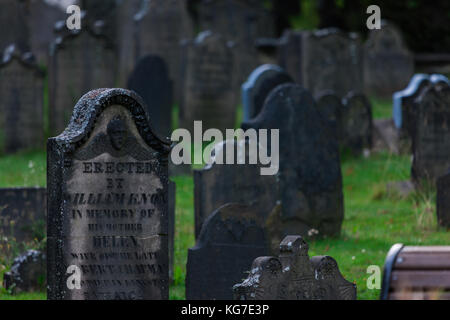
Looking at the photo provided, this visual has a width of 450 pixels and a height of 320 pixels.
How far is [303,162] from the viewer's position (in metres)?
12.3

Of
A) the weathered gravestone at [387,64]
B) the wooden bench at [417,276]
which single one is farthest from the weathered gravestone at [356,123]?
the wooden bench at [417,276]

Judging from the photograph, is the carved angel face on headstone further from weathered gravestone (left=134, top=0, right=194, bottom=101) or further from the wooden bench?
weathered gravestone (left=134, top=0, right=194, bottom=101)

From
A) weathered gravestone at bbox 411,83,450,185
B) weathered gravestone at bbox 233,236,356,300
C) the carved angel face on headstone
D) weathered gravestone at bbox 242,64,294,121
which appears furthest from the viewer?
weathered gravestone at bbox 242,64,294,121

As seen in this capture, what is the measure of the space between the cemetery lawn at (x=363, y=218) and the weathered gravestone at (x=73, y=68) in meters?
1.35

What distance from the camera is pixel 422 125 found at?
1447cm

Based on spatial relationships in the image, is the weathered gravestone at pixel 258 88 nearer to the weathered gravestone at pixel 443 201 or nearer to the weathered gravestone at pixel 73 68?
the weathered gravestone at pixel 443 201

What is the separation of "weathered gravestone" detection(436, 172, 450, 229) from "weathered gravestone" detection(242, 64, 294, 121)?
3880 millimetres

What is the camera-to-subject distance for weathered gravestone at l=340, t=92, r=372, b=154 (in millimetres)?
17703

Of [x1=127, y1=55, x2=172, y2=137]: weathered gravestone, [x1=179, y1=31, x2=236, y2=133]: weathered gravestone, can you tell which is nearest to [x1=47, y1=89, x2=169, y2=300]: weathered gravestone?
[x1=127, y1=55, x2=172, y2=137]: weathered gravestone

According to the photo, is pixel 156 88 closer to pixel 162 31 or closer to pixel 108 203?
pixel 162 31

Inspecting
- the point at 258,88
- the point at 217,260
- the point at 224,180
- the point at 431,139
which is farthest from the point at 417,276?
the point at 258,88

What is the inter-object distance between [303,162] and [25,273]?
12.1 feet

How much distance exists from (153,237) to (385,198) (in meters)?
6.81
